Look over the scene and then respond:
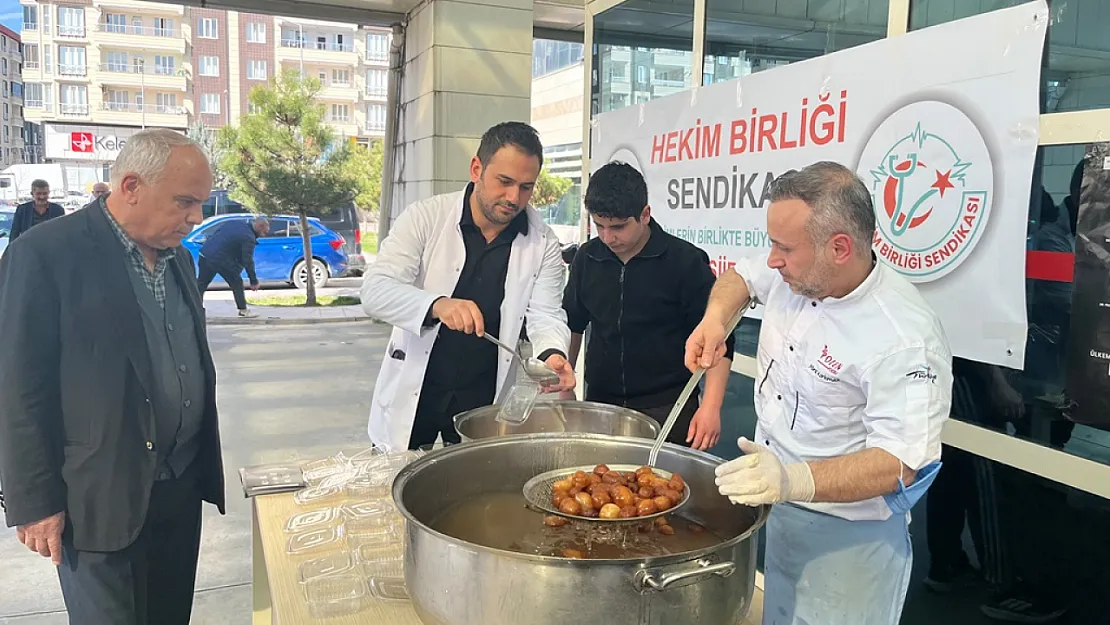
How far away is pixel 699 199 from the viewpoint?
3.19 metres

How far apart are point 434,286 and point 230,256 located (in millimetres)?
8351

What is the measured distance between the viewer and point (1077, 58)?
5.80ft

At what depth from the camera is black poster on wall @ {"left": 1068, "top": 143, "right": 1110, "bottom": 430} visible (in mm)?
1691

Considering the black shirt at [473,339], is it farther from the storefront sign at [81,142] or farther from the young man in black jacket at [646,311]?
the storefront sign at [81,142]

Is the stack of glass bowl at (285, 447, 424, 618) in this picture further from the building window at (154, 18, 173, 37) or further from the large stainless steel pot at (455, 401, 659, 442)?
the building window at (154, 18, 173, 37)

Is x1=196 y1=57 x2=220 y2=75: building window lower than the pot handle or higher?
higher

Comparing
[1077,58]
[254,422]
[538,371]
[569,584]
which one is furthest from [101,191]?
[1077,58]

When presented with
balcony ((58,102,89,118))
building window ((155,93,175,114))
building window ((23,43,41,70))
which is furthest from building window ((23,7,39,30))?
building window ((155,93,175,114))

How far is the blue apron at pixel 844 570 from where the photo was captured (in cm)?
137

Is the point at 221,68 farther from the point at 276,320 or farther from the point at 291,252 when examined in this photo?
the point at 276,320

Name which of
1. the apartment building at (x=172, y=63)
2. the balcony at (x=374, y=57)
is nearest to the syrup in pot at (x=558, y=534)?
the apartment building at (x=172, y=63)

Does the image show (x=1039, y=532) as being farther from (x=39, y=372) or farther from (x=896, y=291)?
(x=39, y=372)

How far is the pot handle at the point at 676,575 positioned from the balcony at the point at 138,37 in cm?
4143

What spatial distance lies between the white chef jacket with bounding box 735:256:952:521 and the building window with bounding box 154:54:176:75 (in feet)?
134
